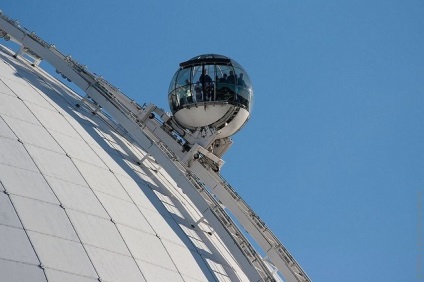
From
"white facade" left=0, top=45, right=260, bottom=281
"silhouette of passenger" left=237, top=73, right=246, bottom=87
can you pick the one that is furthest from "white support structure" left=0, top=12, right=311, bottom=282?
"silhouette of passenger" left=237, top=73, right=246, bottom=87

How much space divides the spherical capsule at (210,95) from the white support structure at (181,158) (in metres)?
0.96

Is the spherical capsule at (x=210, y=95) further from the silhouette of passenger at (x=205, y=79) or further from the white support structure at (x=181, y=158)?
the white support structure at (x=181, y=158)

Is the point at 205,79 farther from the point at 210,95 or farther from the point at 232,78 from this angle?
the point at 232,78

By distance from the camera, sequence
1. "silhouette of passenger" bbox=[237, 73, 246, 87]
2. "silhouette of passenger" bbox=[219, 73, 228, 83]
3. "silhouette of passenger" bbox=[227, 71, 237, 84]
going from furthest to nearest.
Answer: "silhouette of passenger" bbox=[237, 73, 246, 87]
"silhouette of passenger" bbox=[227, 71, 237, 84]
"silhouette of passenger" bbox=[219, 73, 228, 83]

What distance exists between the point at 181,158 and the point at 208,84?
118 inches

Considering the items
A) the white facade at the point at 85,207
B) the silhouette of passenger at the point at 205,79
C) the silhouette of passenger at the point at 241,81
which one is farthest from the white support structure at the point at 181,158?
the silhouette of passenger at the point at 241,81

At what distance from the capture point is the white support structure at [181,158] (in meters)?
35.9

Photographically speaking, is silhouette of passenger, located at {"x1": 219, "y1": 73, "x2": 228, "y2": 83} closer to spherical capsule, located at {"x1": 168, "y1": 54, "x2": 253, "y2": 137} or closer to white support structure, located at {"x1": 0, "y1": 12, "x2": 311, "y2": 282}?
spherical capsule, located at {"x1": 168, "y1": 54, "x2": 253, "y2": 137}

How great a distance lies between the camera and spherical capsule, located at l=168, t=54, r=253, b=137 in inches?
1585

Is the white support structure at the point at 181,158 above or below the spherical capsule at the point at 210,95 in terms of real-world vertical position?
below

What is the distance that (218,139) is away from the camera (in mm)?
41156

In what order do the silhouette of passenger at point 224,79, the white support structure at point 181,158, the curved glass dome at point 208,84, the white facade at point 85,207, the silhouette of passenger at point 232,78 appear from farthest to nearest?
the silhouette of passenger at point 232,78
the silhouette of passenger at point 224,79
the curved glass dome at point 208,84
the white support structure at point 181,158
the white facade at point 85,207

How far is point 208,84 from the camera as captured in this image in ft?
132

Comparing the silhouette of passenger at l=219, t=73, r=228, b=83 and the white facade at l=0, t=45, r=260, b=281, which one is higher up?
the silhouette of passenger at l=219, t=73, r=228, b=83
